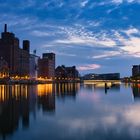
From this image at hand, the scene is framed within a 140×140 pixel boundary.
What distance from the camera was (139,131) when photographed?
26.2 m

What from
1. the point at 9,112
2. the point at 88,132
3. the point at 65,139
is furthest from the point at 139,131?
the point at 9,112

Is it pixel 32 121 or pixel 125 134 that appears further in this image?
pixel 32 121

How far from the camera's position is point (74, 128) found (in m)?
27.5

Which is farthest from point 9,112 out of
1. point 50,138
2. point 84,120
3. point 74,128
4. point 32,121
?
point 50,138

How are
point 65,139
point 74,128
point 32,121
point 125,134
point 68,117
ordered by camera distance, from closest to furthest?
point 65,139
point 125,134
point 74,128
point 32,121
point 68,117

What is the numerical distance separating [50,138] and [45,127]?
4540mm

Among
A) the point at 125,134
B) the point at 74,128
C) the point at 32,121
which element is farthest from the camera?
the point at 32,121

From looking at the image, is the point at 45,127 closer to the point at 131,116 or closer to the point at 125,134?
the point at 125,134

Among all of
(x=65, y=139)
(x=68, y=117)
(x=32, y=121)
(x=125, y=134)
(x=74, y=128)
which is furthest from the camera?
(x=68, y=117)

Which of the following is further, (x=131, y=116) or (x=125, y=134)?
(x=131, y=116)

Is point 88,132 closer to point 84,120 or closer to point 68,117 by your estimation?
Result: point 84,120

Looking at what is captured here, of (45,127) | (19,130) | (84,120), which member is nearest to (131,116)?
(84,120)

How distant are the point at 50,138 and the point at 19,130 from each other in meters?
4.04

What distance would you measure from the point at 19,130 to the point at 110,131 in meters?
7.48
